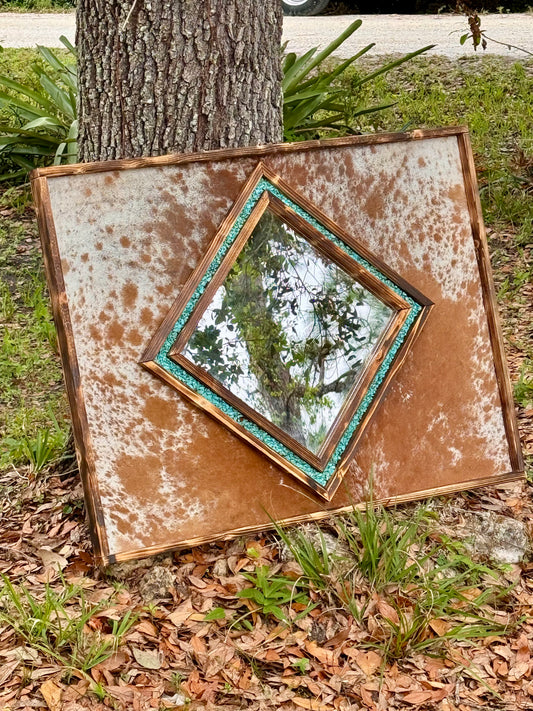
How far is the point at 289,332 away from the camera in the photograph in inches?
103

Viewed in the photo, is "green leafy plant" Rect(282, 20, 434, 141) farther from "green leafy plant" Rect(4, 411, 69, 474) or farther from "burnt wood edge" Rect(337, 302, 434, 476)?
"green leafy plant" Rect(4, 411, 69, 474)

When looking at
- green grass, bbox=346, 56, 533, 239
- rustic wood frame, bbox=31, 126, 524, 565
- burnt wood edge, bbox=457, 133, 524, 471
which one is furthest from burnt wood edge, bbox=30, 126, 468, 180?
green grass, bbox=346, 56, 533, 239

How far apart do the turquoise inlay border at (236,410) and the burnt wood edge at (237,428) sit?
0.04ft

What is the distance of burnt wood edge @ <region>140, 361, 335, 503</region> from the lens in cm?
242

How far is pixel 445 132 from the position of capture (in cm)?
275

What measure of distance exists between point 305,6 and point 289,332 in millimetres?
9474

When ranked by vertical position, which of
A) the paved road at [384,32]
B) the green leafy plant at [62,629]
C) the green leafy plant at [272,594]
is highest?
the paved road at [384,32]

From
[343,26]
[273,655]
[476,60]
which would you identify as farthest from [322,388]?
[343,26]

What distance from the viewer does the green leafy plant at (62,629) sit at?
225 centimetres

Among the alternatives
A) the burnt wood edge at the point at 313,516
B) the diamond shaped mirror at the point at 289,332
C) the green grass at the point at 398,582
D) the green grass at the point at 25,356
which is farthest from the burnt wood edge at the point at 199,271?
the green grass at the point at 25,356

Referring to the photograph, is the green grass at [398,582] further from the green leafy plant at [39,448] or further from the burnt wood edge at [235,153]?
the burnt wood edge at [235,153]

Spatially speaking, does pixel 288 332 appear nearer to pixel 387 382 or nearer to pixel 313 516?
pixel 387 382

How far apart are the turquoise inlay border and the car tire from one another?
30.1 feet

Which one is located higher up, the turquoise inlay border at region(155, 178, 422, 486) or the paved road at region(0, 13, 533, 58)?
the paved road at region(0, 13, 533, 58)
